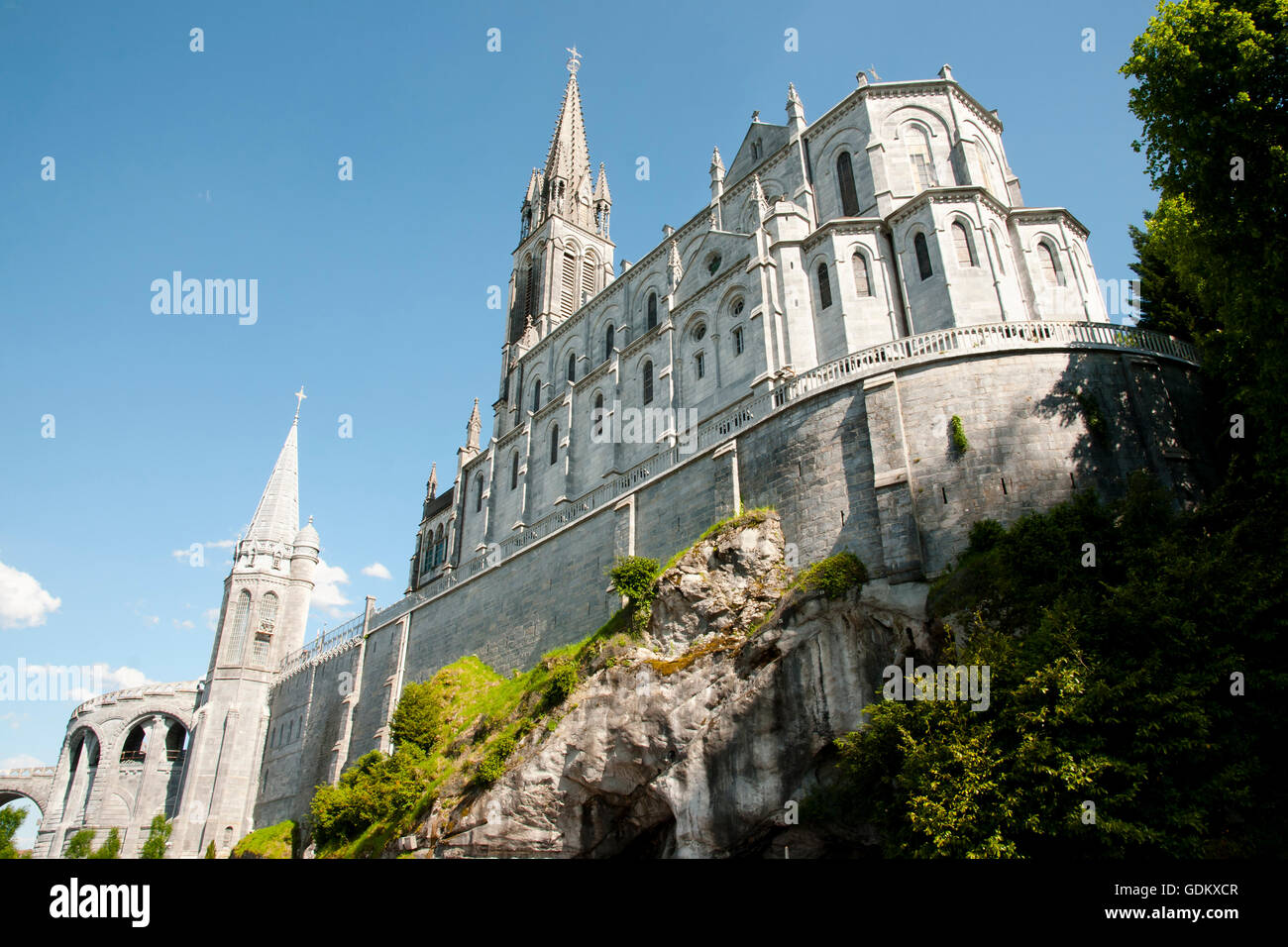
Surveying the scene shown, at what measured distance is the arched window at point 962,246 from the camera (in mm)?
31188

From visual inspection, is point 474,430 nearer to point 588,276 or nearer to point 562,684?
point 588,276

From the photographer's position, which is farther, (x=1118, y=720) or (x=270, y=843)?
(x=270, y=843)

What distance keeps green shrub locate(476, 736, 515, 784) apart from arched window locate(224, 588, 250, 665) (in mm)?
37386

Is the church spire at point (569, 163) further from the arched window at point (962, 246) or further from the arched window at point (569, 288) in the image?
the arched window at point (962, 246)

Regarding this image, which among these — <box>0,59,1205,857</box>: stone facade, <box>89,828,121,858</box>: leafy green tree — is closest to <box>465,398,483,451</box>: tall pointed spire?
<box>0,59,1205,857</box>: stone facade

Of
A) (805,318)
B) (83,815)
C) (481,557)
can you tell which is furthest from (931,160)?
(83,815)

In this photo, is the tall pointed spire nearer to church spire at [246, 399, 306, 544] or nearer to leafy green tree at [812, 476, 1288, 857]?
church spire at [246, 399, 306, 544]

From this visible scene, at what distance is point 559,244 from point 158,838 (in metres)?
44.8

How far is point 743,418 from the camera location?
28859mm

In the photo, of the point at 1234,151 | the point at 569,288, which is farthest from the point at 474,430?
the point at 1234,151

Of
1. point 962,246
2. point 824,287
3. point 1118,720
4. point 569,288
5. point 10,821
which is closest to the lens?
point 1118,720

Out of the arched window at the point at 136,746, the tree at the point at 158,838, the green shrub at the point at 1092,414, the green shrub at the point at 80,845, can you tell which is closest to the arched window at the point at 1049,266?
the green shrub at the point at 1092,414

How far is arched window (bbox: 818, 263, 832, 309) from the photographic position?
32953 mm
